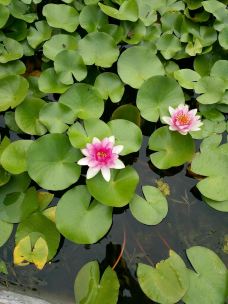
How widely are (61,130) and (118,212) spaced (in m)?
0.59

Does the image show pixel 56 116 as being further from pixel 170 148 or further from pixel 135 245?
pixel 135 245

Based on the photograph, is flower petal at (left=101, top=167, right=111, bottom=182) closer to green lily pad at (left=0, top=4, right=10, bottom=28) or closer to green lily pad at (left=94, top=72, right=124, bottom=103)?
green lily pad at (left=94, top=72, right=124, bottom=103)

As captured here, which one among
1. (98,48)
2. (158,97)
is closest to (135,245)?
(158,97)

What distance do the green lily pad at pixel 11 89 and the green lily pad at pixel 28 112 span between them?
60 mm

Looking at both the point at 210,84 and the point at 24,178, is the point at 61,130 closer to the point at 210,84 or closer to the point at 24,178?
the point at 24,178

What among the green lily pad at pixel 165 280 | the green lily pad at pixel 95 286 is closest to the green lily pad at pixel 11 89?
the green lily pad at pixel 95 286

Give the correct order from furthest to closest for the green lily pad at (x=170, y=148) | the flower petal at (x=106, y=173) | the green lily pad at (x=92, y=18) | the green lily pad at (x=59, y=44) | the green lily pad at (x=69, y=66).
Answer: the green lily pad at (x=92, y=18), the green lily pad at (x=59, y=44), the green lily pad at (x=69, y=66), the green lily pad at (x=170, y=148), the flower petal at (x=106, y=173)

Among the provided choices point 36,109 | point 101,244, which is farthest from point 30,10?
point 101,244

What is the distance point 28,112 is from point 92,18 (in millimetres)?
868

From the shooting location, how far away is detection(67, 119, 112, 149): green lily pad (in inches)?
86.5

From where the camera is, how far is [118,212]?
232 cm

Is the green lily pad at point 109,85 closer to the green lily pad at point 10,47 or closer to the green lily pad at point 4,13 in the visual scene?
the green lily pad at point 10,47

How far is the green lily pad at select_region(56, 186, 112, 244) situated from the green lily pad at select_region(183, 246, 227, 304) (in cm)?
51

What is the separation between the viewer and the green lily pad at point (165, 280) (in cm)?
195
